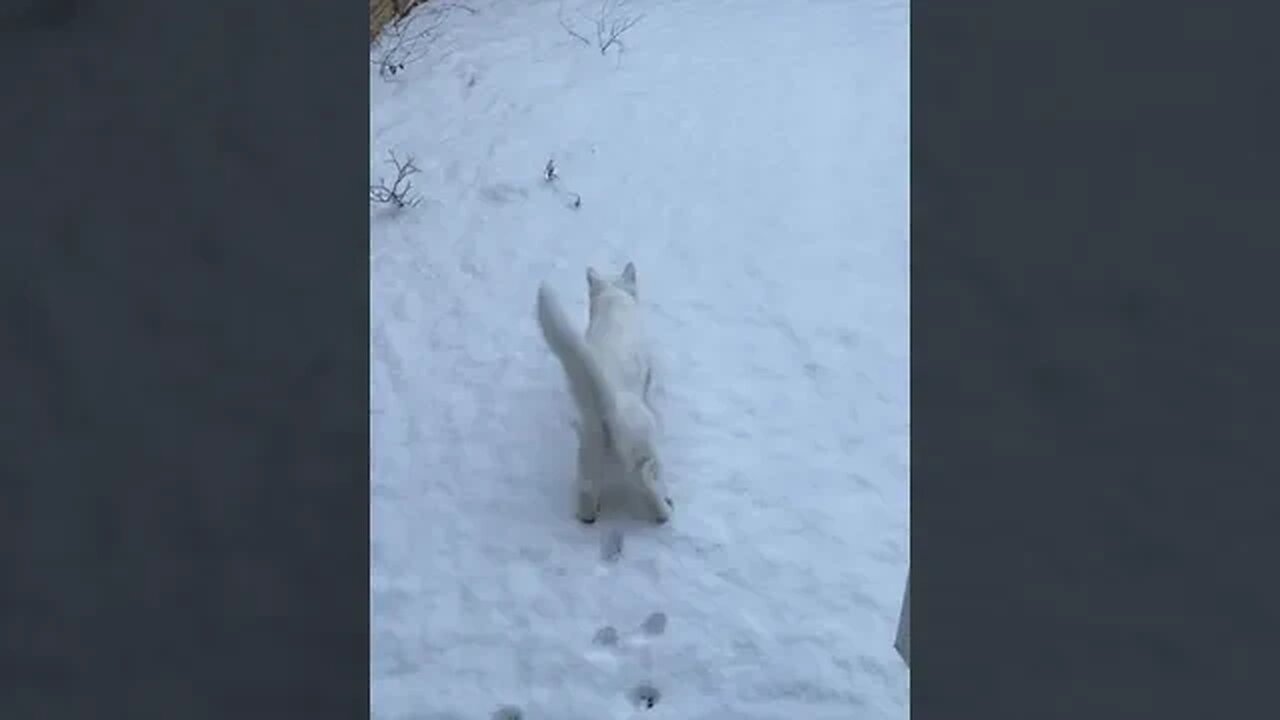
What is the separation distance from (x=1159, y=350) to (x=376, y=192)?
19.6 feet

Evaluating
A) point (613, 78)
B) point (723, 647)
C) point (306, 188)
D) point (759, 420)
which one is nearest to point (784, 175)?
point (613, 78)

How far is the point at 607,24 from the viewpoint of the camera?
7582mm

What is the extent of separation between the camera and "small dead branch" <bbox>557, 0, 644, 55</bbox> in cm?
734

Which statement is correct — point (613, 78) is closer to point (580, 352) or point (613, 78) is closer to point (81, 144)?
point (580, 352)

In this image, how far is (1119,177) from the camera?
24.3 inches

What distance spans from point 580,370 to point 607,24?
4.25 metres

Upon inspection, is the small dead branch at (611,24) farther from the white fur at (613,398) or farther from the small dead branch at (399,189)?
the white fur at (613,398)

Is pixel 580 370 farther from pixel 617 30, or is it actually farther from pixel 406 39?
pixel 406 39

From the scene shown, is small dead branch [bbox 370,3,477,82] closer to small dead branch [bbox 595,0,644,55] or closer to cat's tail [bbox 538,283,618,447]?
small dead branch [bbox 595,0,644,55]

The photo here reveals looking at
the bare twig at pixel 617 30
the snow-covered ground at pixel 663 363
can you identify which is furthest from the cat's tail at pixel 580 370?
the bare twig at pixel 617 30

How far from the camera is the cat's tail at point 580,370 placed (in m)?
3.09

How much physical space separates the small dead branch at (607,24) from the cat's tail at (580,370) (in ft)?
12.1

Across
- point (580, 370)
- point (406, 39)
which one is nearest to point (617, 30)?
point (406, 39)

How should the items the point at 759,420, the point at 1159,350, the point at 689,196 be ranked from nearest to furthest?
the point at 1159,350 → the point at 759,420 → the point at 689,196
